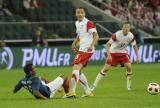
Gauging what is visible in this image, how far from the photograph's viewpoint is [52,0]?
37031 millimetres

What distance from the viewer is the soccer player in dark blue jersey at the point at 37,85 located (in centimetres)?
1599

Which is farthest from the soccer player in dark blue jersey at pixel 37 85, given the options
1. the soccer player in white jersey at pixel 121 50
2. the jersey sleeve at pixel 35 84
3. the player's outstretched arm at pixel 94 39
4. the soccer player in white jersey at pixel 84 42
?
the soccer player in white jersey at pixel 121 50

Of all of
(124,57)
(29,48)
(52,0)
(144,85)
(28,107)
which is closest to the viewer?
(28,107)

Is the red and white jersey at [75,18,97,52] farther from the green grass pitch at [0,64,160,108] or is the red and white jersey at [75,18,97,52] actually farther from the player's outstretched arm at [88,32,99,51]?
the green grass pitch at [0,64,160,108]

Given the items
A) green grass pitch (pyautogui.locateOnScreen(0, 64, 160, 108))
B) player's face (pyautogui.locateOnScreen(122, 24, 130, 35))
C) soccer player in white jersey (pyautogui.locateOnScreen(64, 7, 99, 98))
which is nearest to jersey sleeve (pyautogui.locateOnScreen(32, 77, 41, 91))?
green grass pitch (pyautogui.locateOnScreen(0, 64, 160, 108))

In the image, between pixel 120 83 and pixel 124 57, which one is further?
pixel 120 83

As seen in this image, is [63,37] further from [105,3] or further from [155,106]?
[155,106]

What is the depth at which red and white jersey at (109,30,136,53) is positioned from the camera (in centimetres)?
1980

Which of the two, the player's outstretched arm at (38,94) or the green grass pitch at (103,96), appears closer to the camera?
the green grass pitch at (103,96)

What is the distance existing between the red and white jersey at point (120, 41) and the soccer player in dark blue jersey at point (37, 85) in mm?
3339

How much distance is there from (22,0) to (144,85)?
14.7 meters

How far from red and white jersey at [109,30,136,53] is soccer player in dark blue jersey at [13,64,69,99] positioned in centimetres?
334

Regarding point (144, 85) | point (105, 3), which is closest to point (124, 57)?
point (144, 85)

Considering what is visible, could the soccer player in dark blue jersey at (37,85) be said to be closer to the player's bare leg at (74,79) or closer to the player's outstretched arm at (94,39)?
the player's bare leg at (74,79)
